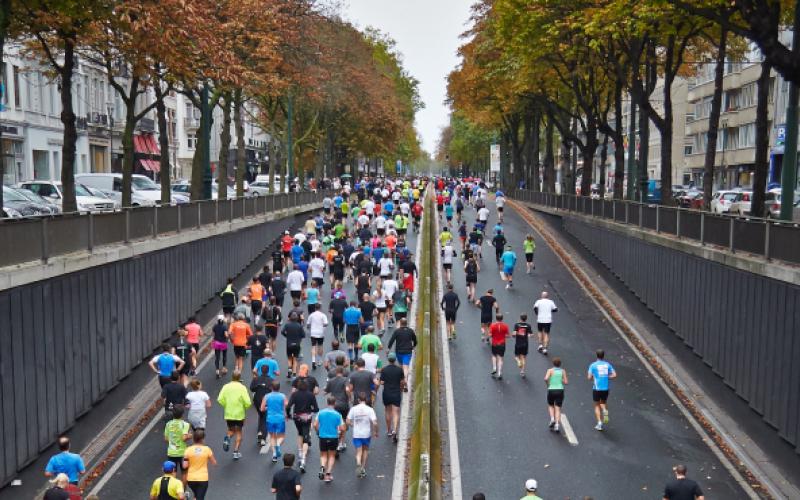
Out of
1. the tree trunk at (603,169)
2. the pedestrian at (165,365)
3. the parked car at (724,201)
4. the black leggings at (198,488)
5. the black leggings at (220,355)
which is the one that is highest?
the tree trunk at (603,169)

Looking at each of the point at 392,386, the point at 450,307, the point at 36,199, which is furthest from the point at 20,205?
the point at 392,386

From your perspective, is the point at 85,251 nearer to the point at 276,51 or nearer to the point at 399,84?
the point at 276,51

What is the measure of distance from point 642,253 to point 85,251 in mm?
16934

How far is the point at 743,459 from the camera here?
16828 mm

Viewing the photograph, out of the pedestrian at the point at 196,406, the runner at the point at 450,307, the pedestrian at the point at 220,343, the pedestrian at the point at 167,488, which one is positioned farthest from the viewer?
the runner at the point at 450,307

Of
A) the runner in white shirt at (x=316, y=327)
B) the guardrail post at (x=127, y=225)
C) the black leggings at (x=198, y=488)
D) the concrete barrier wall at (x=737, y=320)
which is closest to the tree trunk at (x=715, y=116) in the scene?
the concrete barrier wall at (x=737, y=320)

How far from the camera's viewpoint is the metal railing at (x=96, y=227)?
1403cm

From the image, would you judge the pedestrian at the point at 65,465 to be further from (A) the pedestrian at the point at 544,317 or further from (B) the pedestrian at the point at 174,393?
(A) the pedestrian at the point at 544,317

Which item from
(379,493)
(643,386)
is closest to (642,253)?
(643,386)

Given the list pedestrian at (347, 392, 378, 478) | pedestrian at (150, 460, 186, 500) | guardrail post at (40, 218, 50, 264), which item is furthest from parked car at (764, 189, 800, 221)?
pedestrian at (150, 460, 186, 500)

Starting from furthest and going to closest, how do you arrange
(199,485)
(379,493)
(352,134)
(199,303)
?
(352,134) → (199,303) → (379,493) → (199,485)

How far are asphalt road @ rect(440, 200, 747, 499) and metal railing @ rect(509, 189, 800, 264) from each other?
3.54m

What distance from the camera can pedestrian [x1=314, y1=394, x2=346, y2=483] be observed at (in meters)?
14.6

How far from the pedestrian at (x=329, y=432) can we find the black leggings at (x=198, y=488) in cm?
213
